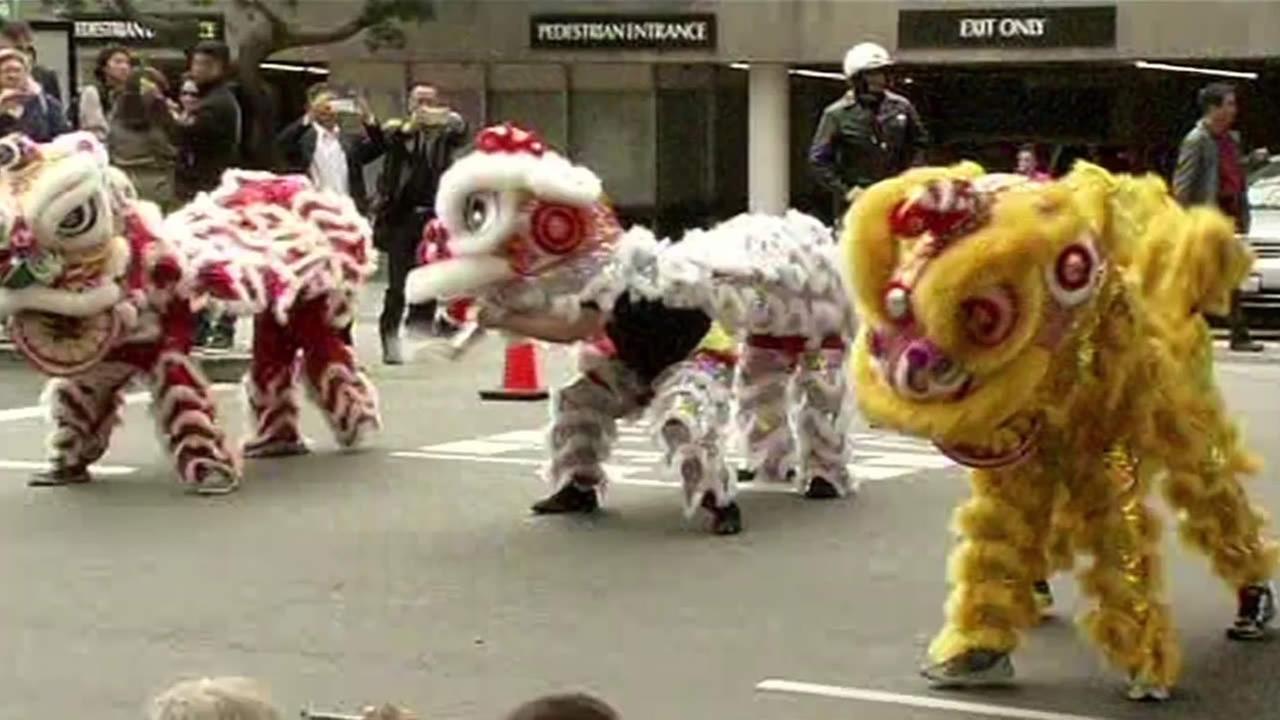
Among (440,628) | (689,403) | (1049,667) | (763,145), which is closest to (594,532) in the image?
(689,403)

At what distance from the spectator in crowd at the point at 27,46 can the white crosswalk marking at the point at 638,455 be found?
16.9 feet

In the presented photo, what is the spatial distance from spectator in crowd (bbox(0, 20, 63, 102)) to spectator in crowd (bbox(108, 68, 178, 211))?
52 centimetres

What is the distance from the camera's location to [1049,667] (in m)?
8.87

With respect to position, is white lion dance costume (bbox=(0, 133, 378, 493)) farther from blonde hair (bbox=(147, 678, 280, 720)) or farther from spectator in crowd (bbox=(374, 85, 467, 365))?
blonde hair (bbox=(147, 678, 280, 720))

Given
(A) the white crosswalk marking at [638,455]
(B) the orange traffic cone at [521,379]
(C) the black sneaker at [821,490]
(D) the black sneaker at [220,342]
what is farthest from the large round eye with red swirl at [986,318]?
(D) the black sneaker at [220,342]

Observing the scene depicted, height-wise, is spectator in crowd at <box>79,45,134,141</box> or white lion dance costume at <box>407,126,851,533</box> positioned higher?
spectator in crowd at <box>79,45,134,141</box>

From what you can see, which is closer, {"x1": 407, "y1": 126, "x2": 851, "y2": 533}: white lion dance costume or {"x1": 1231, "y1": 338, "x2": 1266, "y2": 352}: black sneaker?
{"x1": 407, "y1": 126, "x2": 851, "y2": 533}: white lion dance costume

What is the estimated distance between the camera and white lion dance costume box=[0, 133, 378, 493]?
38.2 ft

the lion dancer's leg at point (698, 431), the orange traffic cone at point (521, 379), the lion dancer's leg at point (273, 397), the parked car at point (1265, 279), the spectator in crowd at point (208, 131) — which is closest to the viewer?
the lion dancer's leg at point (698, 431)

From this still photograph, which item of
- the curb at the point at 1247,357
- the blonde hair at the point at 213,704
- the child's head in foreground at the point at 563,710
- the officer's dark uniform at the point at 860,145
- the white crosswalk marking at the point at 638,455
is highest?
the officer's dark uniform at the point at 860,145

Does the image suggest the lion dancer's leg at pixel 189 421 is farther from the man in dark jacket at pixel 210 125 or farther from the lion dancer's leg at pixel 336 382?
the man in dark jacket at pixel 210 125

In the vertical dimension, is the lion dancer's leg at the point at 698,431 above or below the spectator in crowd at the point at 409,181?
below

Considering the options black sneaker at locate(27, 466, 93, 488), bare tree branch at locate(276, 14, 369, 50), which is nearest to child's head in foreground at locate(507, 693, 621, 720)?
black sneaker at locate(27, 466, 93, 488)

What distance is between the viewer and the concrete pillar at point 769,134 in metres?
35.6
